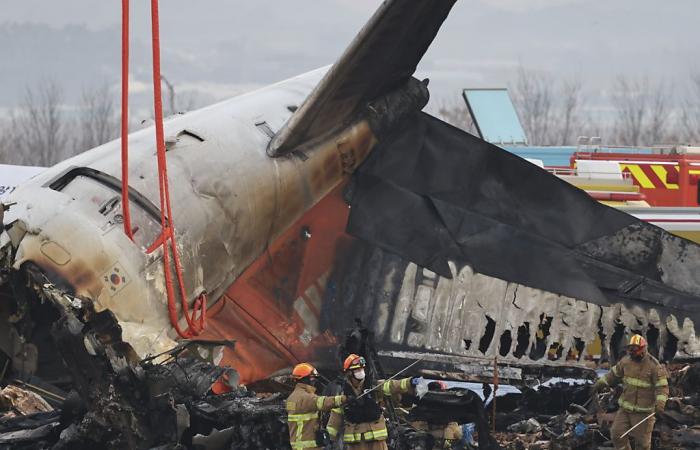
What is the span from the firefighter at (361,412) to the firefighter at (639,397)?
2.53m

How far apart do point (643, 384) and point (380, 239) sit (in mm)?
2984

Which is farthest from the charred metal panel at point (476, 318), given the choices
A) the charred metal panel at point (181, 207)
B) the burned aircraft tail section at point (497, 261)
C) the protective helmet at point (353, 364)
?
the protective helmet at point (353, 364)

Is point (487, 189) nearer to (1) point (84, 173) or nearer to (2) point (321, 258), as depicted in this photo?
(2) point (321, 258)

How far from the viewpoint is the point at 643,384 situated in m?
10.4

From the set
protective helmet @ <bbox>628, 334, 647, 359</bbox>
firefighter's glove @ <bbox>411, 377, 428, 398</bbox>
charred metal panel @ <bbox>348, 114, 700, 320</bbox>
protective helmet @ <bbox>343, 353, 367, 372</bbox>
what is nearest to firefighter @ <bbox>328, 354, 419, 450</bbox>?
protective helmet @ <bbox>343, 353, 367, 372</bbox>

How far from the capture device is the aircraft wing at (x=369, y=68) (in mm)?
10070

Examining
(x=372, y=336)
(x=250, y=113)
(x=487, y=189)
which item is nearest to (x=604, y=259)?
(x=487, y=189)

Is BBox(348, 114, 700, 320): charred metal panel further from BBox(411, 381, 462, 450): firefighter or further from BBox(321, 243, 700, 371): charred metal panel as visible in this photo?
BBox(411, 381, 462, 450): firefighter

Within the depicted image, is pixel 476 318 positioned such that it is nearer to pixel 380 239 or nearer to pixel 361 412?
pixel 380 239

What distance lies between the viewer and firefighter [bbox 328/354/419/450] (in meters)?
9.20

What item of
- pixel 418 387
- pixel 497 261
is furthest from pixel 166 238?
pixel 497 261

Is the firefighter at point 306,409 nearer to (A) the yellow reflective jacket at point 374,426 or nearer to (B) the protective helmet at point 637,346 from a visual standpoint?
(A) the yellow reflective jacket at point 374,426

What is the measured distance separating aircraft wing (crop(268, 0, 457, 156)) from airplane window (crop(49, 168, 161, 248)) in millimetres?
1897

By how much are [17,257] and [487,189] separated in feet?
17.0
